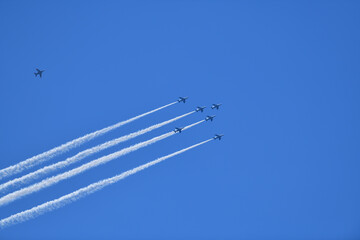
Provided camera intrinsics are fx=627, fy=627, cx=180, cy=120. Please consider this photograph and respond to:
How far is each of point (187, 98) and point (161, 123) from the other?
7840 millimetres

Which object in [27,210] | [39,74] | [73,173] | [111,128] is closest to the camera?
[27,210]

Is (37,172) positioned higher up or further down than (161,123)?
further down

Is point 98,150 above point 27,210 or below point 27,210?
above

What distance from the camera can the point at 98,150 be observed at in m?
94.0

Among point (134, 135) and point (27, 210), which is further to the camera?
point (134, 135)

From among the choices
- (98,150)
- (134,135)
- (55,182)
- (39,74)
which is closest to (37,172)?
(55,182)

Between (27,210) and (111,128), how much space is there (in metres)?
19.7

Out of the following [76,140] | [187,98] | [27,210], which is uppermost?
[187,98]

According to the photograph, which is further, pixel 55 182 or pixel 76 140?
pixel 76 140

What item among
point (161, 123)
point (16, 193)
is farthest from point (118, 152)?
point (16, 193)

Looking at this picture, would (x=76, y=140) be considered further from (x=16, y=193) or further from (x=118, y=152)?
(x=16, y=193)

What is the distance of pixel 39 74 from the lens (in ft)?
349

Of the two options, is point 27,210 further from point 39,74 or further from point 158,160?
point 39,74

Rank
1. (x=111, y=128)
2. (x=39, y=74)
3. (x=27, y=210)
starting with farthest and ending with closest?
(x=39, y=74), (x=111, y=128), (x=27, y=210)
